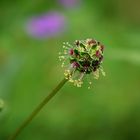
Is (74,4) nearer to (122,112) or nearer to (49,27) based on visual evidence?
(49,27)

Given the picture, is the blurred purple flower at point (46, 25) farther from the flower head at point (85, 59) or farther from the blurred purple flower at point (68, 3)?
the flower head at point (85, 59)

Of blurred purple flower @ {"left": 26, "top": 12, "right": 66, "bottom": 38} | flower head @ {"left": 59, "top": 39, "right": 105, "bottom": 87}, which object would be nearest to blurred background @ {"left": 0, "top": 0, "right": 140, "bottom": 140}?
blurred purple flower @ {"left": 26, "top": 12, "right": 66, "bottom": 38}

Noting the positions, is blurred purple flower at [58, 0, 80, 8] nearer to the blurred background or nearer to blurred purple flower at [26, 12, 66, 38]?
the blurred background

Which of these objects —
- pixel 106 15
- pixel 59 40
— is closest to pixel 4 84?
pixel 59 40

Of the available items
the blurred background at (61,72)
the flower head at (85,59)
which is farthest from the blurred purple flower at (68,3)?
the flower head at (85,59)

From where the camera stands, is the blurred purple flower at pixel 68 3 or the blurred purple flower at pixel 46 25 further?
the blurred purple flower at pixel 68 3

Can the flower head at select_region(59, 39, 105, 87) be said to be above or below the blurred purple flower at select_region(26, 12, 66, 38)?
above

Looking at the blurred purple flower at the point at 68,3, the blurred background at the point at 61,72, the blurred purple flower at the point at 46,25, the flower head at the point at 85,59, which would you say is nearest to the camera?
the flower head at the point at 85,59

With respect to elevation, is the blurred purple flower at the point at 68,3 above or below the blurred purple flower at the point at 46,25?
above

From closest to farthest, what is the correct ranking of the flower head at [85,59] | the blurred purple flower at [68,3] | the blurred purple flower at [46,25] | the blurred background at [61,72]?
1. the flower head at [85,59]
2. the blurred background at [61,72]
3. the blurred purple flower at [46,25]
4. the blurred purple flower at [68,3]
